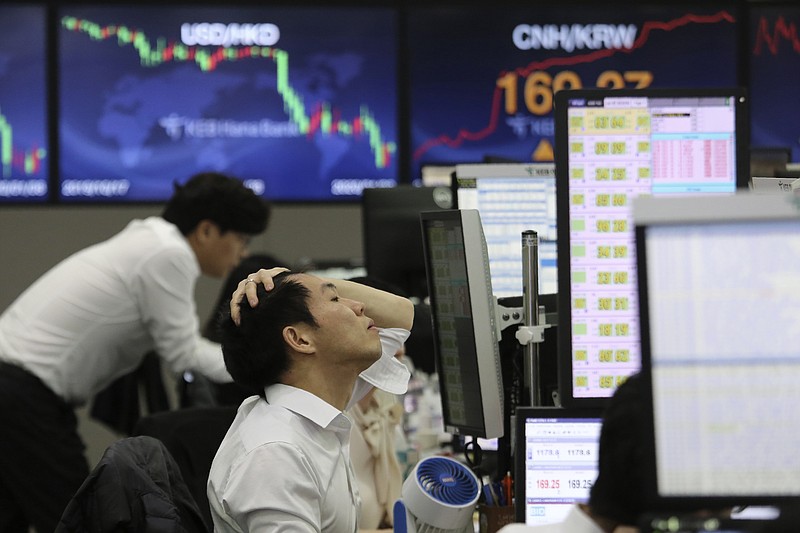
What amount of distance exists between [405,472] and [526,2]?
3.31m

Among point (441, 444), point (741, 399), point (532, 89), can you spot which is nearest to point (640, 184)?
point (741, 399)

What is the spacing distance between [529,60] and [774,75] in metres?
1.18

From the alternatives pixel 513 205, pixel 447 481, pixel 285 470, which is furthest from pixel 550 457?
pixel 513 205

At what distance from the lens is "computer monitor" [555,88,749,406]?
1796mm

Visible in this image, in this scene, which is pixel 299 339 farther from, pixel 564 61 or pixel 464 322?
pixel 564 61

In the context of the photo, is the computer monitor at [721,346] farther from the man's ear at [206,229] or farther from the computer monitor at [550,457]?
the man's ear at [206,229]

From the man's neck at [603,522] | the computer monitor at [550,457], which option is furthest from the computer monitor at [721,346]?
the computer monitor at [550,457]

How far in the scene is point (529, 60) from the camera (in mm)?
5551

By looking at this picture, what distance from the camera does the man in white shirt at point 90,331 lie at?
3.40 metres

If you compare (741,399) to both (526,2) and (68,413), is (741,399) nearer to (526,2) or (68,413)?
(68,413)

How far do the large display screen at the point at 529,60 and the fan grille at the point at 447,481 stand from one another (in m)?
3.71

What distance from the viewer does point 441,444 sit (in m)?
3.18

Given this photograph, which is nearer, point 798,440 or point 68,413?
point 798,440

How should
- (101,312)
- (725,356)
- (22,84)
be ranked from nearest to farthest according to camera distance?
(725,356)
(101,312)
(22,84)
